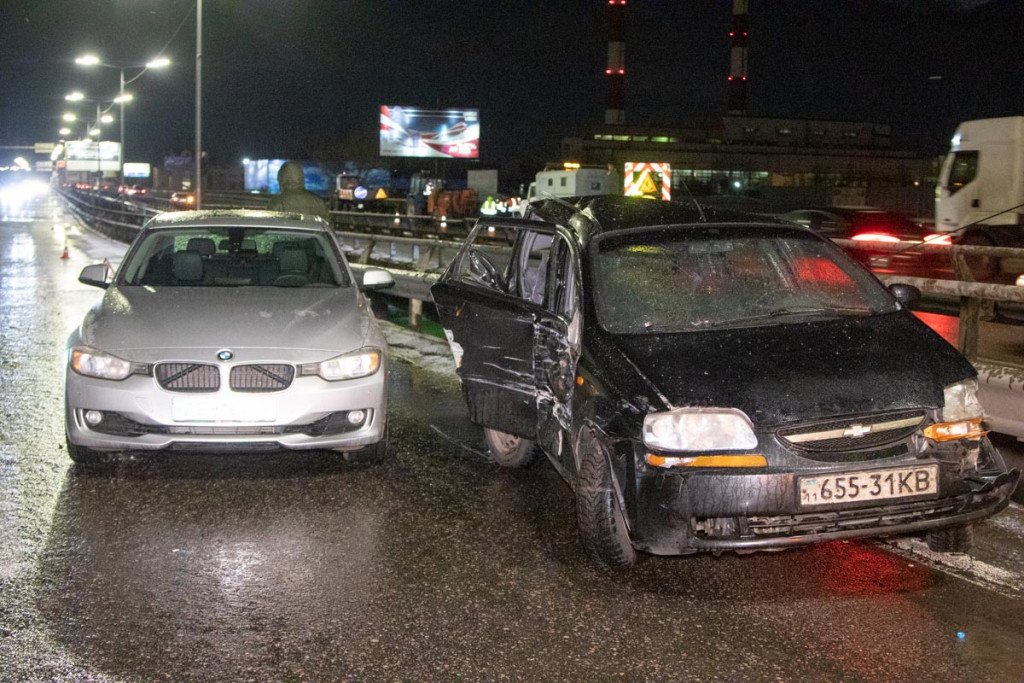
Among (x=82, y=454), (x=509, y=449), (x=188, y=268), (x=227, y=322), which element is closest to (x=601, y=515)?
(x=509, y=449)

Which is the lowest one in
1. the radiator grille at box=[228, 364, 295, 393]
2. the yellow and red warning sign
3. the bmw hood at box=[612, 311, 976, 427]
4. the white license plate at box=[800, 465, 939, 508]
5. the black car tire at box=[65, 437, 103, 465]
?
the black car tire at box=[65, 437, 103, 465]

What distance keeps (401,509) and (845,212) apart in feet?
64.3

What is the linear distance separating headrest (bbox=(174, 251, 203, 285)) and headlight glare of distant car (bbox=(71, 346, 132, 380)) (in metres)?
1.33

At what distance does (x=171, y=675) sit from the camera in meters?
3.94

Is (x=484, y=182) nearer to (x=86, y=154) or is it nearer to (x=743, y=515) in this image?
(x=86, y=154)

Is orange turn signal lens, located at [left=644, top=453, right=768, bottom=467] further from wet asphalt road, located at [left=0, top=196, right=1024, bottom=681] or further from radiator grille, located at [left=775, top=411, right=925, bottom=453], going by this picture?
wet asphalt road, located at [left=0, top=196, right=1024, bottom=681]

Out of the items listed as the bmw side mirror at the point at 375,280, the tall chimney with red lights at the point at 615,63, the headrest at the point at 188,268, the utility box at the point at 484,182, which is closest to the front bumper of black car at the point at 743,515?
the bmw side mirror at the point at 375,280

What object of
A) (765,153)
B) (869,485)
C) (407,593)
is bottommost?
(407,593)

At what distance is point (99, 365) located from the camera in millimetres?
6496

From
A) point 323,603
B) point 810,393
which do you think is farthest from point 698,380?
point 323,603

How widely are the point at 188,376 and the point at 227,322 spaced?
50 centimetres

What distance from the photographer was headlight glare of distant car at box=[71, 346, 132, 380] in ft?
21.1

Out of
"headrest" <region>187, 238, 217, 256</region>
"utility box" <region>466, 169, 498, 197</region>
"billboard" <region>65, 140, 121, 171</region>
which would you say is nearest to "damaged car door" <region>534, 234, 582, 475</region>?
"headrest" <region>187, 238, 217, 256</region>

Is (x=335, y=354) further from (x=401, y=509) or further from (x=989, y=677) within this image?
(x=989, y=677)
